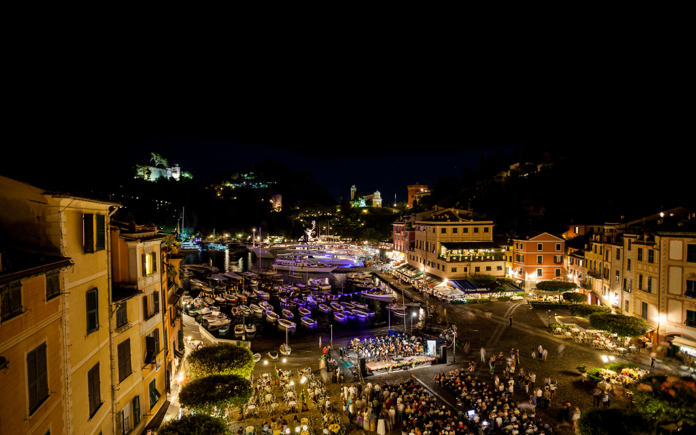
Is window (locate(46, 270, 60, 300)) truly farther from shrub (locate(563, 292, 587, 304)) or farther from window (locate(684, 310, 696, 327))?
shrub (locate(563, 292, 587, 304))

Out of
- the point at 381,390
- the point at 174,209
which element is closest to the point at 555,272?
the point at 381,390

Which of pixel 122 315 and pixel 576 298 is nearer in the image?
pixel 122 315

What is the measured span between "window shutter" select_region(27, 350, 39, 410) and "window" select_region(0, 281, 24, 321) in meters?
1.12

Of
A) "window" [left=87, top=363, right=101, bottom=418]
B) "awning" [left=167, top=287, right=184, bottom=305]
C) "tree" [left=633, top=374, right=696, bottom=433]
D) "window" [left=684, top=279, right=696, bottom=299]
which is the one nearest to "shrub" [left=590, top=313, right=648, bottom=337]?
"window" [left=684, top=279, right=696, bottom=299]

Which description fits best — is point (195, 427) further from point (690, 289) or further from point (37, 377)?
point (690, 289)

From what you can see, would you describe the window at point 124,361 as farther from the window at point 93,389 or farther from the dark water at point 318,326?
the dark water at point 318,326

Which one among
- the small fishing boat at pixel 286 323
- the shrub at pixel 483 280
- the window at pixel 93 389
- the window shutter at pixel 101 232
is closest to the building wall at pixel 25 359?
the window at pixel 93 389

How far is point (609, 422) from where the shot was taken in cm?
1176

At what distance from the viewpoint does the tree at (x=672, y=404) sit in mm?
9711

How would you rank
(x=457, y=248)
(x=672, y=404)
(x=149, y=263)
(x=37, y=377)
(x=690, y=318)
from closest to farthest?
(x=37, y=377) → (x=672, y=404) → (x=149, y=263) → (x=690, y=318) → (x=457, y=248)

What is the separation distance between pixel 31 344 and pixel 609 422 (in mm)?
17061

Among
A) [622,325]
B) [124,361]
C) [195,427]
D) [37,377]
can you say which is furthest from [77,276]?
[622,325]

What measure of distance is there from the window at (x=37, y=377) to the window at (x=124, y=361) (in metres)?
4.33

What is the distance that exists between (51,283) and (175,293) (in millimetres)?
12978
